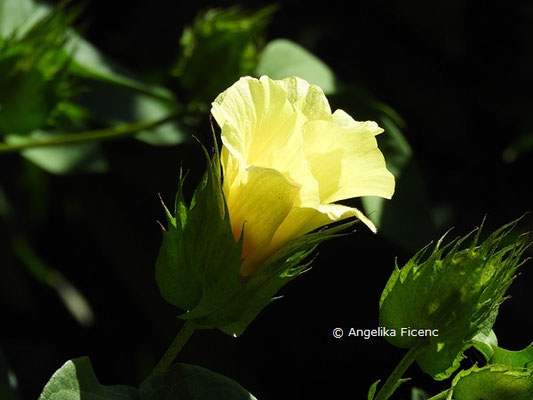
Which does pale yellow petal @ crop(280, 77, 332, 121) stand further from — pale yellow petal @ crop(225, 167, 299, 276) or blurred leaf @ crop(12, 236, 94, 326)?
blurred leaf @ crop(12, 236, 94, 326)

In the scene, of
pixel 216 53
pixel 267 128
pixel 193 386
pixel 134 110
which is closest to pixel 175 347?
pixel 193 386

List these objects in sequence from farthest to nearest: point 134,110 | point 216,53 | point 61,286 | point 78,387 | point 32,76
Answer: point 61,286
point 134,110
point 216,53
point 32,76
point 78,387

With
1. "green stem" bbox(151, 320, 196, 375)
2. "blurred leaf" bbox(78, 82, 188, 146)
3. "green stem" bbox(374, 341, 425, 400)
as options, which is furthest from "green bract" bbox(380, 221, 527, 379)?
"blurred leaf" bbox(78, 82, 188, 146)

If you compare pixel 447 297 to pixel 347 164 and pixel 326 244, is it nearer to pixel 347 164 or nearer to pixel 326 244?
pixel 347 164

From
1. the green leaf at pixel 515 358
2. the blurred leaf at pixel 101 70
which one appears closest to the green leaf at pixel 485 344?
the green leaf at pixel 515 358

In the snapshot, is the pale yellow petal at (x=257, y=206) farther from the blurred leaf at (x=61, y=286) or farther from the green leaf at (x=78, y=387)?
the blurred leaf at (x=61, y=286)
